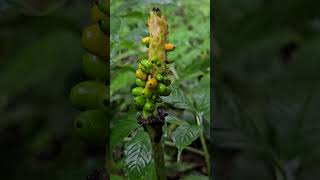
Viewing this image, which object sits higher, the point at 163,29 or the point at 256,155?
the point at 163,29

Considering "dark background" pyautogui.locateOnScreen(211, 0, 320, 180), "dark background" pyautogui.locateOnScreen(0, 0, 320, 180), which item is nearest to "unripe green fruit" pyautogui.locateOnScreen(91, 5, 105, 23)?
"dark background" pyautogui.locateOnScreen(0, 0, 320, 180)

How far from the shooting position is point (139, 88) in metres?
0.59

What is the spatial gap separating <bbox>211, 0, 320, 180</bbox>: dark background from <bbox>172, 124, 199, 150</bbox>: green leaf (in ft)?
0.14

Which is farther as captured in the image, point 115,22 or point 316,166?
point 115,22

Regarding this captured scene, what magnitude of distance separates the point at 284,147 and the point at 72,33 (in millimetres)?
282

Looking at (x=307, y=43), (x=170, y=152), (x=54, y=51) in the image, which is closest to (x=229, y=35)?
(x=307, y=43)

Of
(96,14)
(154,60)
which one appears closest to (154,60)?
(154,60)

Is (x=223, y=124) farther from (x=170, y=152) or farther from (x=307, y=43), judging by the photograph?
(x=170, y=152)

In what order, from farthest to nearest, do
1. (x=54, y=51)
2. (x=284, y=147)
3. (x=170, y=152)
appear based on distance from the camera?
(x=170, y=152), (x=284, y=147), (x=54, y=51)

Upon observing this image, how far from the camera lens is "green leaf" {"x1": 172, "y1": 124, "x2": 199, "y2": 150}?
0.63 metres

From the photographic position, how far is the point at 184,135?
64cm

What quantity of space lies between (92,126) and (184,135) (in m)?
0.16

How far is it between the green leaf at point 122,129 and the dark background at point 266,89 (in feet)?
0.43

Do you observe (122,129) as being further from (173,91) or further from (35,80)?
(35,80)
